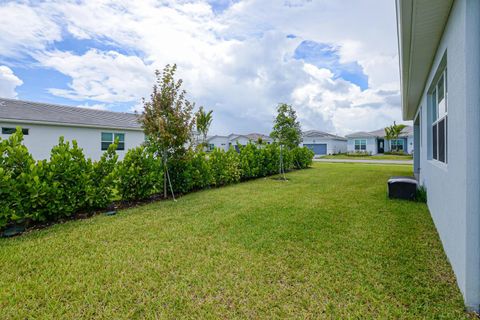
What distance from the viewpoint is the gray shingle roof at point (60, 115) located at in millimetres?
14648

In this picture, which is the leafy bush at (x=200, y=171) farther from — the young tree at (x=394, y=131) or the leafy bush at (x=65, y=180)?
the young tree at (x=394, y=131)

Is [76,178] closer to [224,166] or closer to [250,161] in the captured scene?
[224,166]

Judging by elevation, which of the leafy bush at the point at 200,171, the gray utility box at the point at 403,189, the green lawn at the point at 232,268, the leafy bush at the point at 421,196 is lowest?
the green lawn at the point at 232,268

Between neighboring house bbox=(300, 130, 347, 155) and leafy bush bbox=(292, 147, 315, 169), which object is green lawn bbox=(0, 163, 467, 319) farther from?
neighboring house bbox=(300, 130, 347, 155)

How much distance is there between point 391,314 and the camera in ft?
8.19

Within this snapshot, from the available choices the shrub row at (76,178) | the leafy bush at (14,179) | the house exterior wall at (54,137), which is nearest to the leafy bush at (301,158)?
the shrub row at (76,178)

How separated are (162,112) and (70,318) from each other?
620 centimetres

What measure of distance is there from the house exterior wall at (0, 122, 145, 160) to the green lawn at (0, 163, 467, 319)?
38.3 ft

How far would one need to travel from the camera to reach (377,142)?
1566 inches

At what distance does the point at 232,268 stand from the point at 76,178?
465 centimetres

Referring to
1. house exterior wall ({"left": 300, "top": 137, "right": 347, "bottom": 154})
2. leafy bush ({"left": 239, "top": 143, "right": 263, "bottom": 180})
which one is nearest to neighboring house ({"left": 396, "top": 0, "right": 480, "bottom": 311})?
leafy bush ({"left": 239, "top": 143, "right": 263, "bottom": 180})

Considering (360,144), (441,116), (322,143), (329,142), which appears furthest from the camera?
(322,143)

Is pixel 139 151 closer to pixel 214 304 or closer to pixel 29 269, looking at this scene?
pixel 29 269

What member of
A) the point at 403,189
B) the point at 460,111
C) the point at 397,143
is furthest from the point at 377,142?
the point at 460,111
